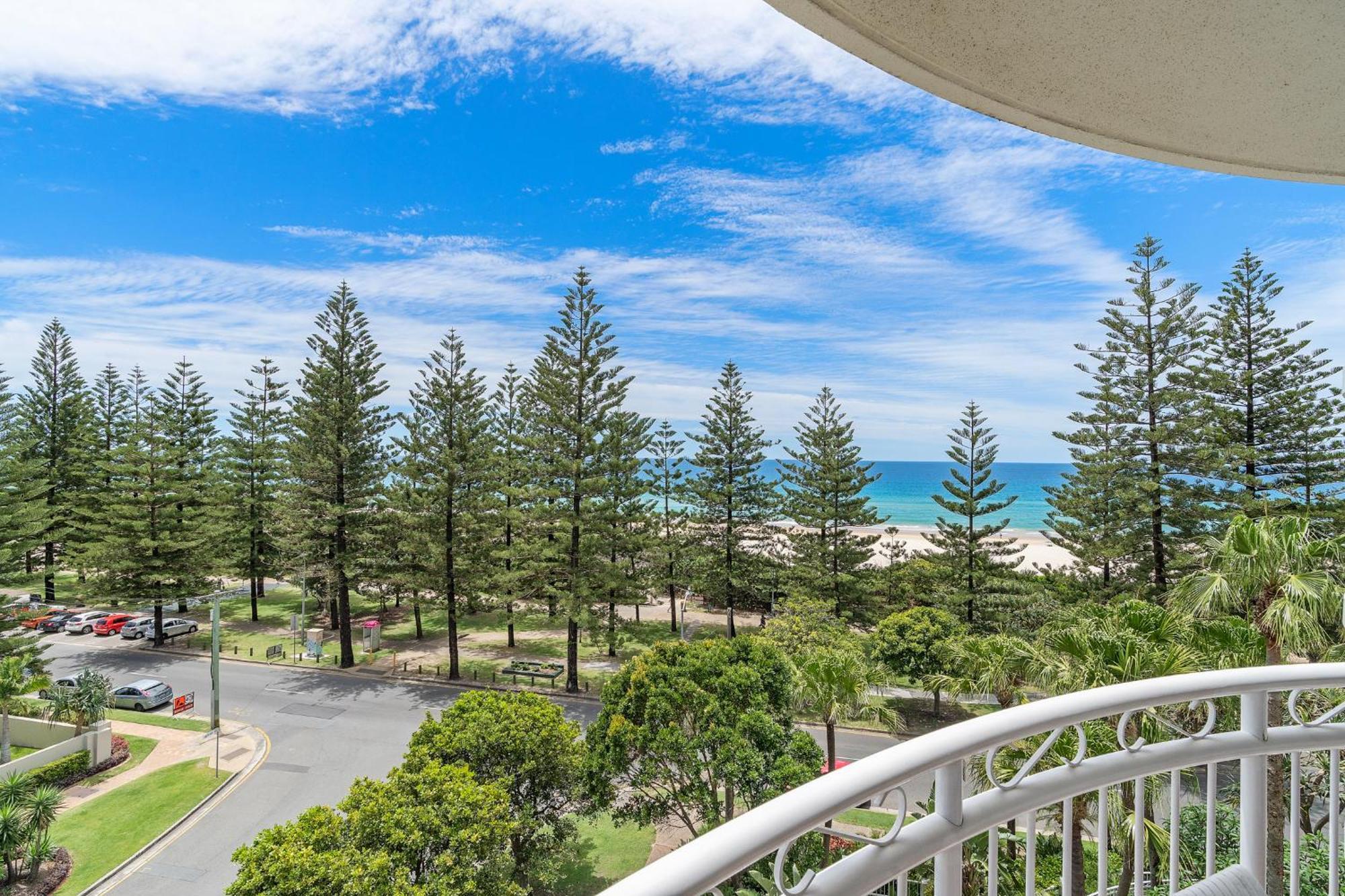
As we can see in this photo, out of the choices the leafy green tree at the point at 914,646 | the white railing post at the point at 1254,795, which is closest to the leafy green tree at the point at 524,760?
the white railing post at the point at 1254,795

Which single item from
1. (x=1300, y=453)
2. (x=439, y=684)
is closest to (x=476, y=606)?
(x=439, y=684)

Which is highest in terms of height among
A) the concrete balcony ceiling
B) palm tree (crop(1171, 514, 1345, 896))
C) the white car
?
the concrete balcony ceiling

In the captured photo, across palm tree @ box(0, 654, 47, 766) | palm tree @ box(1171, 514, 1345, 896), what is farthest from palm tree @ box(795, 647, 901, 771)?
palm tree @ box(0, 654, 47, 766)

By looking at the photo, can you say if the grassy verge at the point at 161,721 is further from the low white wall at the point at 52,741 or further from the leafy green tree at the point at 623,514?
the leafy green tree at the point at 623,514

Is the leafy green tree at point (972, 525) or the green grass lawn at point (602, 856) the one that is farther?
the leafy green tree at point (972, 525)

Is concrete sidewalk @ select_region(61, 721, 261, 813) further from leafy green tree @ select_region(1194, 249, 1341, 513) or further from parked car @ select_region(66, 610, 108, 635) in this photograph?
leafy green tree @ select_region(1194, 249, 1341, 513)

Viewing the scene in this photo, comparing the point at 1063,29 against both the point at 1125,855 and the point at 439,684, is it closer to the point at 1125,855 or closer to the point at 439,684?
the point at 1125,855

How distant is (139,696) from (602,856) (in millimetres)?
11311

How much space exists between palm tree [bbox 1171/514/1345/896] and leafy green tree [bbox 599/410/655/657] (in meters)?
10.9

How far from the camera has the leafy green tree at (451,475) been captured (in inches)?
A: 599

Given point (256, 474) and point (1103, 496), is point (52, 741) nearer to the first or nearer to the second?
point (256, 474)

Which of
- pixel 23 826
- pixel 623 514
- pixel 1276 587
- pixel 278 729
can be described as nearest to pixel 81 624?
pixel 278 729

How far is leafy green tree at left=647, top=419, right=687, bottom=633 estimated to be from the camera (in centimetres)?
1772

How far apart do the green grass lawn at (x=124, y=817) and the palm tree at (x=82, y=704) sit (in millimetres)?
1640
